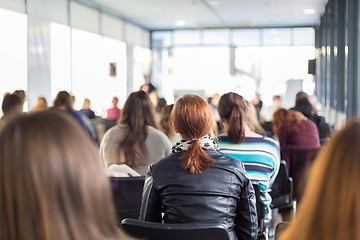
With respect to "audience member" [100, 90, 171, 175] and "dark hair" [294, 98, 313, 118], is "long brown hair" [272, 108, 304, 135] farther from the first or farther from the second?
"audience member" [100, 90, 171, 175]

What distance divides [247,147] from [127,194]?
2.82ft

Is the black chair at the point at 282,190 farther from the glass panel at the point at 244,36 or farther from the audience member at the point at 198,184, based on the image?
the glass panel at the point at 244,36

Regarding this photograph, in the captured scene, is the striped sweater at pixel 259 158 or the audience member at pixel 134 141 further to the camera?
the audience member at pixel 134 141

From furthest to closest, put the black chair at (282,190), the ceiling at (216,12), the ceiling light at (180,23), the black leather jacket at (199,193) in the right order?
the ceiling light at (180,23)
the ceiling at (216,12)
the black chair at (282,190)
the black leather jacket at (199,193)

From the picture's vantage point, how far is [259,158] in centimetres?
339

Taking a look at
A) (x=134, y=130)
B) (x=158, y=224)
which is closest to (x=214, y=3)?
(x=134, y=130)

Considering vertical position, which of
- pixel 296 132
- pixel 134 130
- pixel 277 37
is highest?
pixel 277 37

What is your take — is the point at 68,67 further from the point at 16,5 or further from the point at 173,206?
the point at 173,206

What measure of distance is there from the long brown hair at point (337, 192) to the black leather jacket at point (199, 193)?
1.49 meters

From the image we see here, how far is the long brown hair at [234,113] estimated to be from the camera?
11.3 feet

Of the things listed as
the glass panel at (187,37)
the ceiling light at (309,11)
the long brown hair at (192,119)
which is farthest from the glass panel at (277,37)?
the long brown hair at (192,119)

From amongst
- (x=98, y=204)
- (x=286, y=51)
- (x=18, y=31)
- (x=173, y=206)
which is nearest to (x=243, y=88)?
(x=286, y=51)

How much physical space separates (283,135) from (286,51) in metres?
13.5

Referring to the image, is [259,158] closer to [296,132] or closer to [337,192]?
[296,132]
